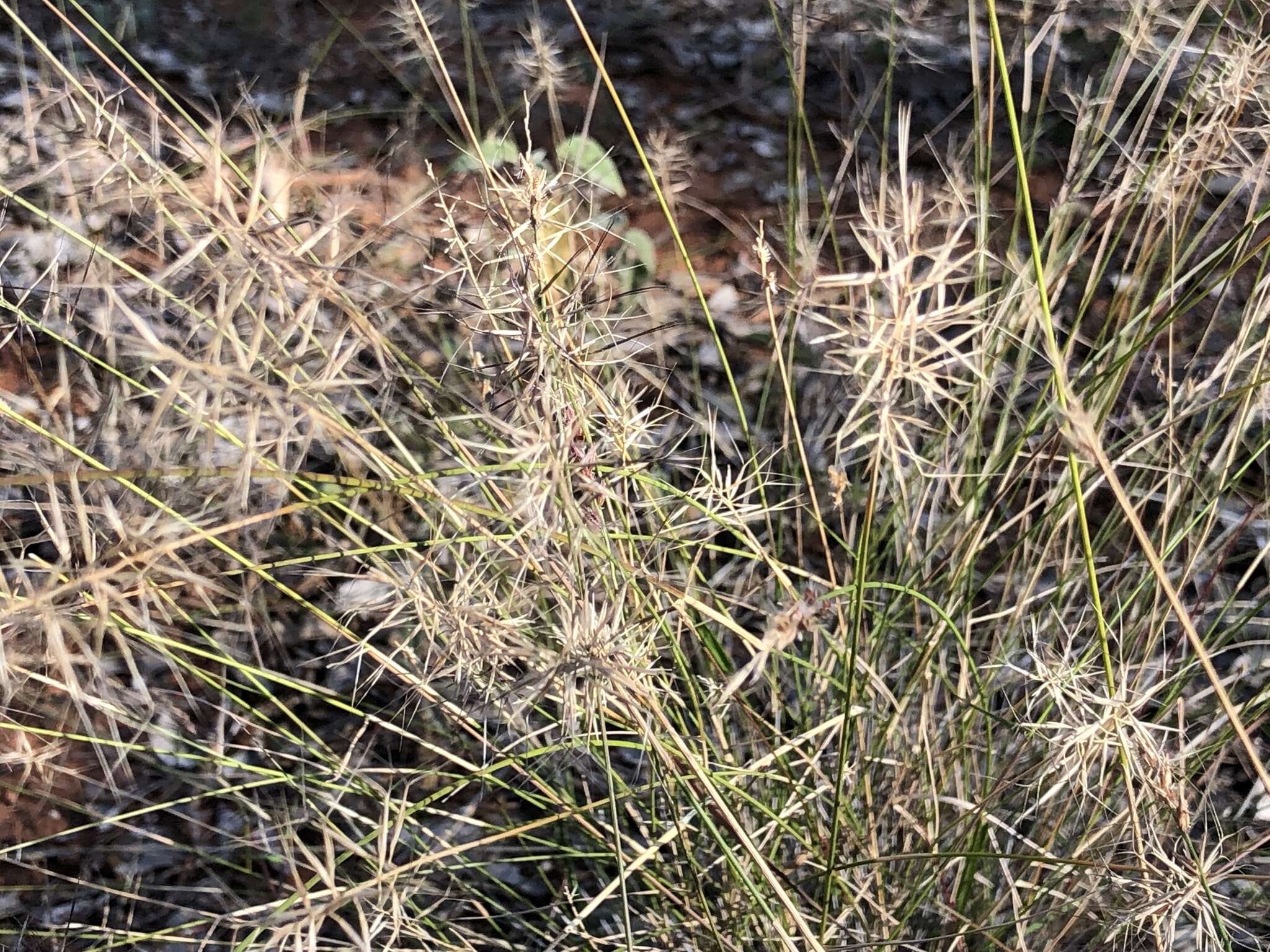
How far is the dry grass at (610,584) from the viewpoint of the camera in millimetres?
607

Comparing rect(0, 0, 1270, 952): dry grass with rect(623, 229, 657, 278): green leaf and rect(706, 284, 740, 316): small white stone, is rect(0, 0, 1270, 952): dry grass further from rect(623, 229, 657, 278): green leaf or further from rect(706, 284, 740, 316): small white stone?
rect(706, 284, 740, 316): small white stone

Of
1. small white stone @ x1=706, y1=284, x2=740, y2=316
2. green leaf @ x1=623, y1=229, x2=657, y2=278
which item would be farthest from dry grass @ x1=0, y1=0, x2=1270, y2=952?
small white stone @ x1=706, y1=284, x2=740, y2=316

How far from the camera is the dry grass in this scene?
0.61m

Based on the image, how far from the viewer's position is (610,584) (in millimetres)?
649

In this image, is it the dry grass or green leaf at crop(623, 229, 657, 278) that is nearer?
the dry grass

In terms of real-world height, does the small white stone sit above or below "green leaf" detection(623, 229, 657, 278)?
below

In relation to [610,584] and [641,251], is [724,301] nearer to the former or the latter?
[641,251]

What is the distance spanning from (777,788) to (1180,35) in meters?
0.71

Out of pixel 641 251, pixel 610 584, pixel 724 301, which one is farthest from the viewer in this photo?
pixel 724 301

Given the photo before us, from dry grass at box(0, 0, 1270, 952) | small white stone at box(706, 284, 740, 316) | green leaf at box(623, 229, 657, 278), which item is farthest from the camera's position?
small white stone at box(706, 284, 740, 316)

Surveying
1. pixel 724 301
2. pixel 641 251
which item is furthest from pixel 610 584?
pixel 724 301

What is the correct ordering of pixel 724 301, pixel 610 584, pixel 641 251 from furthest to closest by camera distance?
1. pixel 724 301
2. pixel 641 251
3. pixel 610 584

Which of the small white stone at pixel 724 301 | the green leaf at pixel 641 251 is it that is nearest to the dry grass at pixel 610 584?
the green leaf at pixel 641 251

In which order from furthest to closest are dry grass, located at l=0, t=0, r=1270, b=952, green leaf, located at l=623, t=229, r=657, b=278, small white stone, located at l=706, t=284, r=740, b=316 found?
small white stone, located at l=706, t=284, r=740, b=316
green leaf, located at l=623, t=229, r=657, b=278
dry grass, located at l=0, t=0, r=1270, b=952
